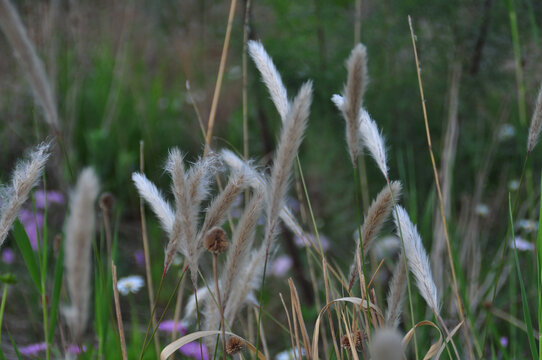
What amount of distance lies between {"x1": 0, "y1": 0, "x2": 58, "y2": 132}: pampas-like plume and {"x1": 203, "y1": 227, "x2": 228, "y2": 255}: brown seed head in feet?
0.79

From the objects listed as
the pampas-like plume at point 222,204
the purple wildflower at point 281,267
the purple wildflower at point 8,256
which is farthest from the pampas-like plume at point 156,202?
the purple wildflower at point 8,256

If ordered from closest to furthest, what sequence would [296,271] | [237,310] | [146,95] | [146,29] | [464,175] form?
[237,310] → [296,271] → [464,175] → [146,95] → [146,29]

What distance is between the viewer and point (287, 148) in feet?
1.76

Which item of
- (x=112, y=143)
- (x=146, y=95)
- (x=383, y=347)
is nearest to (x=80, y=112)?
(x=112, y=143)

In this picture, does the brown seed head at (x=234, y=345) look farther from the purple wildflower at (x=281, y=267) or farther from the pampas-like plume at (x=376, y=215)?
the purple wildflower at (x=281, y=267)

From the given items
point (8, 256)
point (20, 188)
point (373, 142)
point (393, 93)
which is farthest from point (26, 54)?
point (8, 256)

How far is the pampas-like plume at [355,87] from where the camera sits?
51cm

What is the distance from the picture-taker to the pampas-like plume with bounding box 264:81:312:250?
1.71 feet

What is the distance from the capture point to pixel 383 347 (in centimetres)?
30

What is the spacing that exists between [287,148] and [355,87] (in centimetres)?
9

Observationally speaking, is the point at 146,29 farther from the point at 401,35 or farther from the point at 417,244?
the point at 417,244

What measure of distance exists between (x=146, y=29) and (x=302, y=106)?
3597 millimetres

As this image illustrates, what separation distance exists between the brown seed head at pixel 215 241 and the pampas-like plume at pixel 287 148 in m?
0.05

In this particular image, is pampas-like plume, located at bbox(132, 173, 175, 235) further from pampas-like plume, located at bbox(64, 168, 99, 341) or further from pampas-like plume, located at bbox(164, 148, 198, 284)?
pampas-like plume, located at bbox(64, 168, 99, 341)
